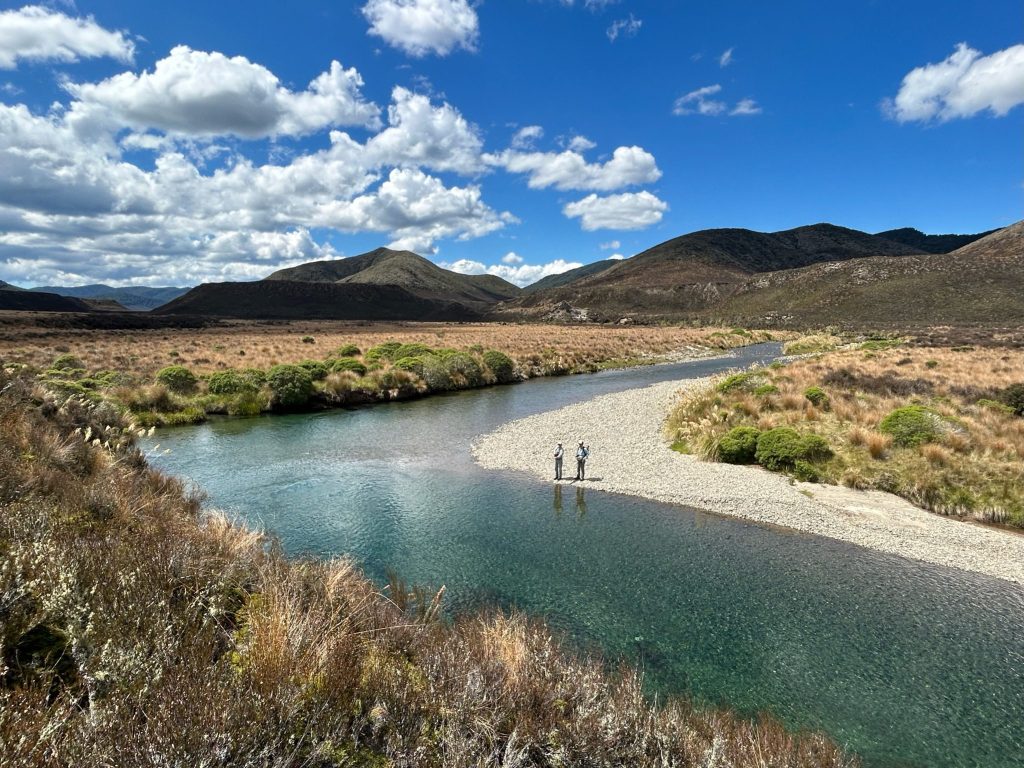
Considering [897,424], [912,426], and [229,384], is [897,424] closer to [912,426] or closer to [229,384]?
[912,426]

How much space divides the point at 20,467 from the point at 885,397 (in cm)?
2727

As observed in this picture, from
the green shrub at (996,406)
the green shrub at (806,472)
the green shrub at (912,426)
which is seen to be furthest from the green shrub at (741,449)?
the green shrub at (996,406)

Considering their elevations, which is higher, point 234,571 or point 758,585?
point 234,571

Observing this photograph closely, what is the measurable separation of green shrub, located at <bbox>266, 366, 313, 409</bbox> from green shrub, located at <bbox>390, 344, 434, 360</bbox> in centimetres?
1052

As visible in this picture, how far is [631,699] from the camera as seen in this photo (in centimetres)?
557

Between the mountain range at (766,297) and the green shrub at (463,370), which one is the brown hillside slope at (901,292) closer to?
the mountain range at (766,297)

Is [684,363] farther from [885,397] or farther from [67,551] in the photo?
[67,551]

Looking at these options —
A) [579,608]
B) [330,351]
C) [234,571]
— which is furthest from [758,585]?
[330,351]

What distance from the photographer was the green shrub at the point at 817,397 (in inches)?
853

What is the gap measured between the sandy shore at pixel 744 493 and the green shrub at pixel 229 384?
14.3m

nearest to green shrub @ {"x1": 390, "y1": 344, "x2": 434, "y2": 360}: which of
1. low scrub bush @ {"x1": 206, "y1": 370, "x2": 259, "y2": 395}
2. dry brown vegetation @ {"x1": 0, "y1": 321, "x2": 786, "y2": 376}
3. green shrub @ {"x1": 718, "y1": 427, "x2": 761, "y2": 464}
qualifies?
dry brown vegetation @ {"x1": 0, "y1": 321, "x2": 786, "y2": 376}

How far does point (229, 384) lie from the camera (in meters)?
28.3

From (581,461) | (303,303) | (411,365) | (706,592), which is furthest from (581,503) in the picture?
(303,303)

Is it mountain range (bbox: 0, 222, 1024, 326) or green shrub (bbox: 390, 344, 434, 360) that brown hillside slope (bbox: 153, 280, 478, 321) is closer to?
mountain range (bbox: 0, 222, 1024, 326)
